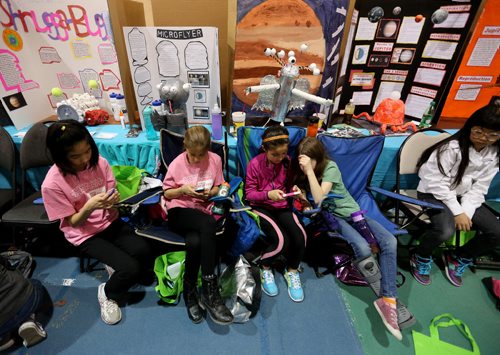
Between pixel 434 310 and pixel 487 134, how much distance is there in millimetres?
1224

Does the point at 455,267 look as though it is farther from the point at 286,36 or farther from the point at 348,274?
the point at 286,36

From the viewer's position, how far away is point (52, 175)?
1341 millimetres

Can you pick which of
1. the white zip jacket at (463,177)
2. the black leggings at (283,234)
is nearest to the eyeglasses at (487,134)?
the white zip jacket at (463,177)

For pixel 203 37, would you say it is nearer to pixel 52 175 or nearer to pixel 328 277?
pixel 52 175

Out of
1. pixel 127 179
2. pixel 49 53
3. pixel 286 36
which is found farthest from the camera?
pixel 49 53

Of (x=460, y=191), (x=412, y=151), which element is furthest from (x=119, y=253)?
(x=460, y=191)

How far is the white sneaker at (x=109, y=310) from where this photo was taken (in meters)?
1.54

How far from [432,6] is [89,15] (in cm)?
277

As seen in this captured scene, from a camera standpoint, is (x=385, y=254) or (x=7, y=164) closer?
(x=385, y=254)

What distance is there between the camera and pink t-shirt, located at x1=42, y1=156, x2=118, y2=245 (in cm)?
133

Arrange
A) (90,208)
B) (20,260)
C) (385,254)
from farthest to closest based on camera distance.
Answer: (20,260) → (385,254) → (90,208)

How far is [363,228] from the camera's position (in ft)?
5.55

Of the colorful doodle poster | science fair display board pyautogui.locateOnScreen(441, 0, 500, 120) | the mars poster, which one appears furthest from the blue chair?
science fair display board pyautogui.locateOnScreen(441, 0, 500, 120)

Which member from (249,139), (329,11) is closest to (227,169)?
(249,139)
